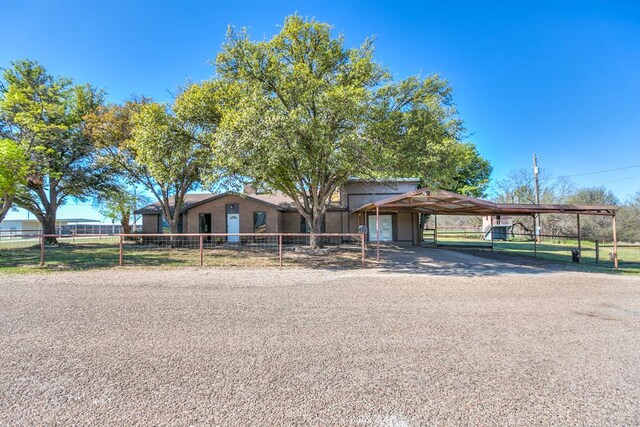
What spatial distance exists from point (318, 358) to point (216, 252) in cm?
1303

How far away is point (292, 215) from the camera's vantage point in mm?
22625

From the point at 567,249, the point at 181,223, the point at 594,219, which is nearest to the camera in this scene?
the point at 567,249

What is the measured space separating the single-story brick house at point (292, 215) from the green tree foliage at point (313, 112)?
560cm

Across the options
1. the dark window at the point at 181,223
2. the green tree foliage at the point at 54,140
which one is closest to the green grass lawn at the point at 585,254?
the dark window at the point at 181,223

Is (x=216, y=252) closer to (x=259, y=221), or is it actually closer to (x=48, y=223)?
(x=259, y=221)

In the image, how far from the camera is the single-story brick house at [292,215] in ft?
68.2

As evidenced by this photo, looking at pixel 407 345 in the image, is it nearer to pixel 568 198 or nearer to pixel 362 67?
pixel 362 67

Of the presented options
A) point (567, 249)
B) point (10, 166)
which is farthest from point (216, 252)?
point (567, 249)

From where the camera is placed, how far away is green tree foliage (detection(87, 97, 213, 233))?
564 inches

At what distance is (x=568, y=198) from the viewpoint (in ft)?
109

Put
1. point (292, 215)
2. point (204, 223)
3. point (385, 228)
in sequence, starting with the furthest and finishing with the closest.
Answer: point (292, 215) < point (204, 223) < point (385, 228)

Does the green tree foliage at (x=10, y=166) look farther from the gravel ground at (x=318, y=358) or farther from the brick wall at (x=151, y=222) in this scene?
the brick wall at (x=151, y=222)

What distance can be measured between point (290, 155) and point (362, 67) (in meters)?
5.56

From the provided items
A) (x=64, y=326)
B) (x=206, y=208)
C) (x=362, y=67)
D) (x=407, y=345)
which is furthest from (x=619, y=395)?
(x=206, y=208)
